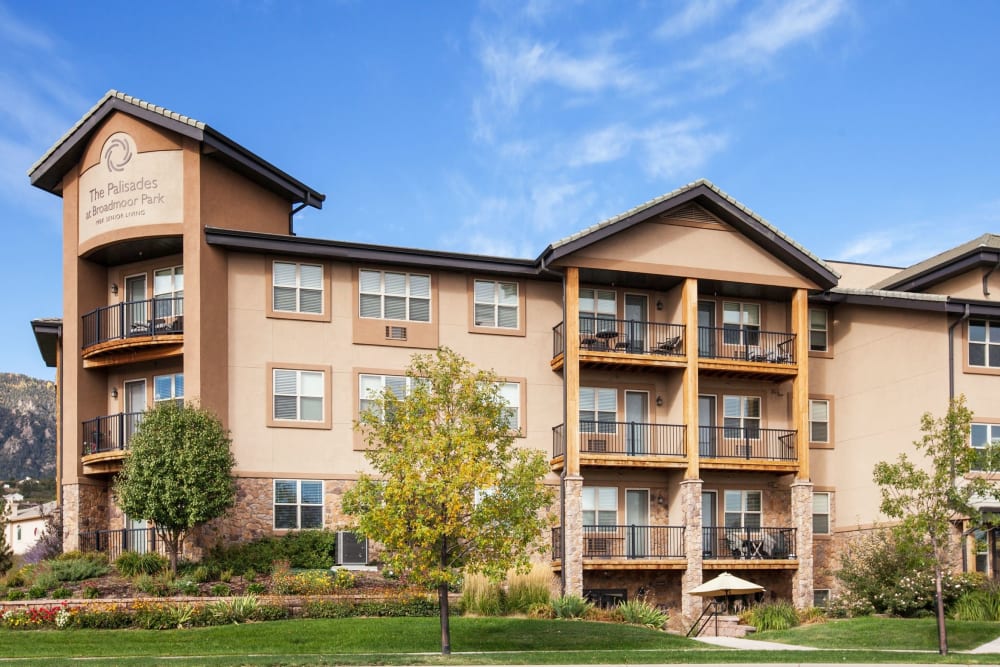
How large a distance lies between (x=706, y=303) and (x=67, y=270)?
1942cm

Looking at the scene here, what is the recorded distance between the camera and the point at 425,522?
20641mm

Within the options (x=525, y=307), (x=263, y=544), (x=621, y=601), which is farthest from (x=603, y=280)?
(x=263, y=544)

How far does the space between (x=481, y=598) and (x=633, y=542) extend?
7.27 metres

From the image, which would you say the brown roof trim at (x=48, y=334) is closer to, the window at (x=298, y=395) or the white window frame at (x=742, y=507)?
the window at (x=298, y=395)

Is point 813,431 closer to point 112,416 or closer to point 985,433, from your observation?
point 985,433

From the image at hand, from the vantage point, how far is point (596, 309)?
35.4m

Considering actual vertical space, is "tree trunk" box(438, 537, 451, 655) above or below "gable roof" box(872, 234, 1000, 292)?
below

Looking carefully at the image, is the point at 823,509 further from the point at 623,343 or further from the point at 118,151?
the point at 118,151

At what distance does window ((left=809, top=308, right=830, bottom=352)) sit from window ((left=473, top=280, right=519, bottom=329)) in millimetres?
10157

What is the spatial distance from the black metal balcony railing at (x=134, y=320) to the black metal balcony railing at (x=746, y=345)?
15.6m

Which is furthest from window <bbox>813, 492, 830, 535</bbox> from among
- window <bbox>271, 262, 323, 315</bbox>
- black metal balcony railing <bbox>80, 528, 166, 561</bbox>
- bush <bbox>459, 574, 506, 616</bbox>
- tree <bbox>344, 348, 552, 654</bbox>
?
black metal balcony railing <bbox>80, 528, 166, 561</bbox>

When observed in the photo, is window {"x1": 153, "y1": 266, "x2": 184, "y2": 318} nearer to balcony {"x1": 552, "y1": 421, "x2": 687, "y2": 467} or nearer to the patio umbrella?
balcony {"x1": 552, "y1": 421, "x2": 687, "y2": 467}

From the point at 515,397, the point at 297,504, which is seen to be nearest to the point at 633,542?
the point at 515,397

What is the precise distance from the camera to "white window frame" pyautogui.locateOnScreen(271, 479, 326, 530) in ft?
103
